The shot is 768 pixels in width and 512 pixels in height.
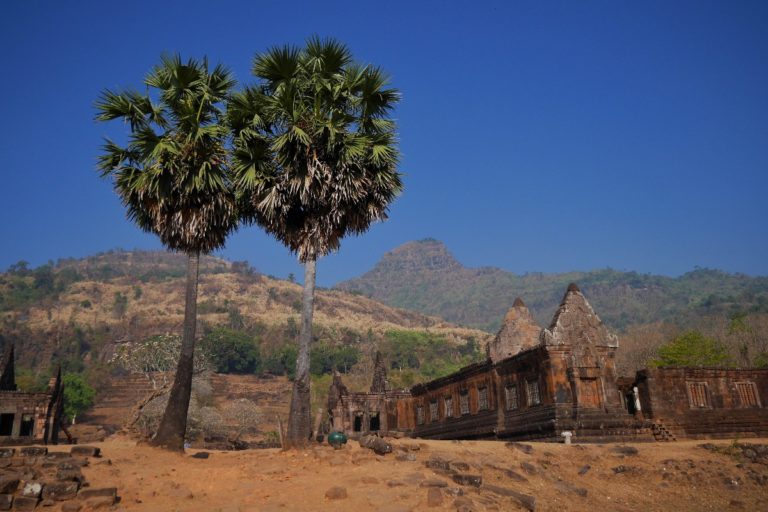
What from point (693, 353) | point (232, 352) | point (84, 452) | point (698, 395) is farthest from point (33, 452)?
point (232, 352)

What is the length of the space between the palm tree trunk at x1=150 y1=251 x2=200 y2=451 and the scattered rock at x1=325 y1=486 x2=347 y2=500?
577 centimetres

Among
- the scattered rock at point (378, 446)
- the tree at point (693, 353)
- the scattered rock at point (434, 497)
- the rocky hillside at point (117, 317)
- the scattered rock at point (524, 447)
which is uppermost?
the rocky hillside at point (117, 317)

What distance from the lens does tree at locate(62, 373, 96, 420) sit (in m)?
85.4

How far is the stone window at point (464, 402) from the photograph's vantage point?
3417cm

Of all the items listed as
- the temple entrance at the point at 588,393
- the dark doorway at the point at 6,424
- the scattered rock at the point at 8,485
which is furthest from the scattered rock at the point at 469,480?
the dark doorway at the point at 6,424

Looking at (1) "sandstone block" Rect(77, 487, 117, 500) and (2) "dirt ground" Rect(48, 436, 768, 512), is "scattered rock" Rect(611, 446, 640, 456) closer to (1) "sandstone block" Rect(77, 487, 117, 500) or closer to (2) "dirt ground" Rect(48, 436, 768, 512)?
(2) "dirt ground" Rect(48, 436, 768, 512)

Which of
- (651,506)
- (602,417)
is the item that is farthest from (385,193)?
(602,417)

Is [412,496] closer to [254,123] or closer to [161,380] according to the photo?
[254,123]

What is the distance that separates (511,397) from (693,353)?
32.1 metres

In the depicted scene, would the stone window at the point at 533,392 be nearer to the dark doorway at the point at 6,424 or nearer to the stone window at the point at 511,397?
the stone window at the point at 511,397

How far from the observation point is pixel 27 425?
121 ft

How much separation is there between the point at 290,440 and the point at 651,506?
9.26 m

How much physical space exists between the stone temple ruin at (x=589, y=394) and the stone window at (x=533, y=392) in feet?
0.14

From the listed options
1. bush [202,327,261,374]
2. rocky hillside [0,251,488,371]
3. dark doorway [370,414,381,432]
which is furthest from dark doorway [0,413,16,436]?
rocky hillside [0,251,488,371]
